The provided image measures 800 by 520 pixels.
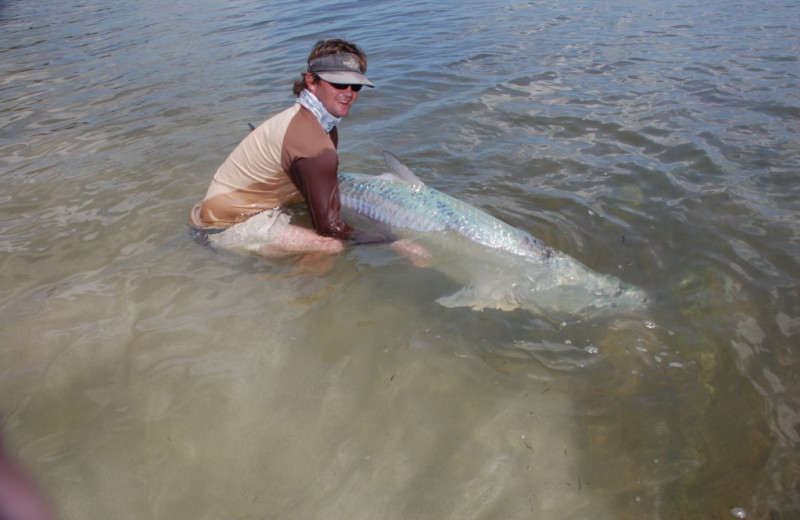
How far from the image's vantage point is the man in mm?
4094

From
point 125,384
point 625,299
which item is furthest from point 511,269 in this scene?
point 125,384

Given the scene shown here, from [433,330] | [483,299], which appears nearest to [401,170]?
[483,299]

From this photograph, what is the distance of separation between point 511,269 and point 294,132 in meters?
1.95

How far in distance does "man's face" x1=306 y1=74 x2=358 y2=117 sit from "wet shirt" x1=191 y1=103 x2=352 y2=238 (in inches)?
6.0

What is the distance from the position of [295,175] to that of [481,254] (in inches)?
62.0

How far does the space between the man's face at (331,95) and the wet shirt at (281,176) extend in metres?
0.15

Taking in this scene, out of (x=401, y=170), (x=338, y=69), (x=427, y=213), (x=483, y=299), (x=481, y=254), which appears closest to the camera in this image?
(x=338, y=69)

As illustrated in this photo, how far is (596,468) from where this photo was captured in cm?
295

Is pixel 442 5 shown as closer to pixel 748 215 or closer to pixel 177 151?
pixel 177 151

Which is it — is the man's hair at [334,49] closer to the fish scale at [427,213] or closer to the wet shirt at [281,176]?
the wet shirt at [281,176]

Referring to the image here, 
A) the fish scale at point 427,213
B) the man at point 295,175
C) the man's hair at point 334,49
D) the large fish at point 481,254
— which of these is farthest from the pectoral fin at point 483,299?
the man's hair at point 334,49

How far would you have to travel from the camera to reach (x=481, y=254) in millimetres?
4441

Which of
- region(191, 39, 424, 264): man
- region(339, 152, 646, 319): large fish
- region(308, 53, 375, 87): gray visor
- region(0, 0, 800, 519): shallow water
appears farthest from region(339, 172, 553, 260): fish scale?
region(308, 53, 375, 87): gray visor

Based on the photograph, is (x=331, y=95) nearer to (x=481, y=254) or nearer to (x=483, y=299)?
(x=481, y=254)
